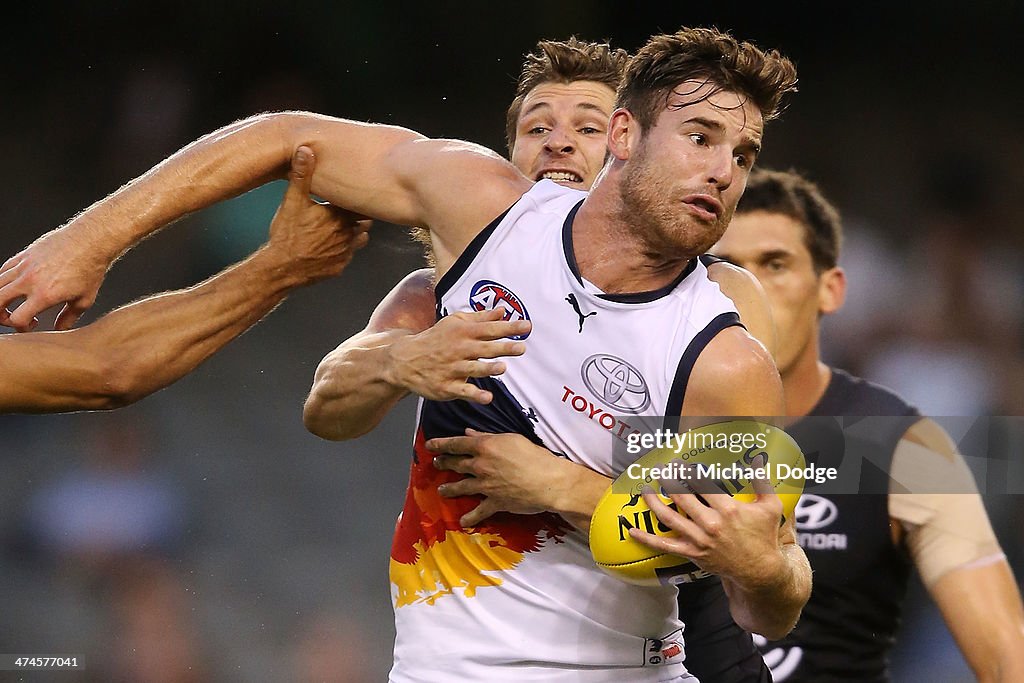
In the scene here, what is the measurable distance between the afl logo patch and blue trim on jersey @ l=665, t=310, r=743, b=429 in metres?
0.43

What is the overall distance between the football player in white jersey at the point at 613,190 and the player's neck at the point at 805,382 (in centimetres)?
170

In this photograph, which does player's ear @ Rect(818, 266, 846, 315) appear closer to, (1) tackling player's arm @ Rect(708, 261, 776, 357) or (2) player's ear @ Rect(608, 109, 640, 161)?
(1) tackling player's arm @ Rect(708, 261, 776, 357)

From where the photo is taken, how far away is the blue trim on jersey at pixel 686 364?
293cm

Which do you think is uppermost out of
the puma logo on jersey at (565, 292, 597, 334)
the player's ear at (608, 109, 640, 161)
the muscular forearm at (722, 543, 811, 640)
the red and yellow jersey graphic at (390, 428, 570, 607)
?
the player's ear at (608, 109, 640, 161)

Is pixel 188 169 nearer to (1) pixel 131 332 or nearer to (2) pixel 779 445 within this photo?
(1) pixel 131 332

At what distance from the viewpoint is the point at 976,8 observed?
8.62 meters

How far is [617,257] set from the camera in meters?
3.15

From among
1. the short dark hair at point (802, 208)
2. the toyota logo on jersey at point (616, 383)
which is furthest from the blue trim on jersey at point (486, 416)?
the short dark hair at point (802, 208)

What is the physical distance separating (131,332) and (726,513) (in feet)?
6.37

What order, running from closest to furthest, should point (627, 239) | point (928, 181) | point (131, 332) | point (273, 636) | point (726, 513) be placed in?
point (726, 513) → point (627, 239) → point (131, 332) → point (273, 636) → point (928, 181)

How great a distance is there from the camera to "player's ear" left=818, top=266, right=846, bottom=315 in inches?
198

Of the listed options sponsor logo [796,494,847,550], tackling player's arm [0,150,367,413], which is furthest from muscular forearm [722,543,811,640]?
tackling player's arm [0,150,367,413]

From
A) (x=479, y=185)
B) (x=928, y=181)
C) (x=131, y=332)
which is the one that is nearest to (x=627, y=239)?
(x=479, y=185)

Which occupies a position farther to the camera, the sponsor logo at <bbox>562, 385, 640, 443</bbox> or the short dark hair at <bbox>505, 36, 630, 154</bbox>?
the short dark hair at <bbox>505, 36, 630, 154</bbox>
